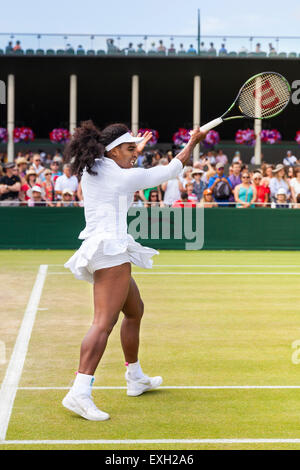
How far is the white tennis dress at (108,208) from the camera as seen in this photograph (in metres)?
5.43

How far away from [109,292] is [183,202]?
1234 cm

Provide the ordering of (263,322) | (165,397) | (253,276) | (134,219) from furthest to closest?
(134,219), (253,276), (263,322), (165,397)

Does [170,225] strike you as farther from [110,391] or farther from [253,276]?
[110,391]

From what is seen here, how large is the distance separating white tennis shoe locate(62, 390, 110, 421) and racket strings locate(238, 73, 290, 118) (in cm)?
275

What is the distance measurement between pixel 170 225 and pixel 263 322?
9.01m

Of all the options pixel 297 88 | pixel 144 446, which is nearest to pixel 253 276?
pixel 144 446

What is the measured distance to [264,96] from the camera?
7.16 meters

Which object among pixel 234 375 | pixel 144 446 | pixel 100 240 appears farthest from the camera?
pixel 234 375

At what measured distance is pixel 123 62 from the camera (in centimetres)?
3616

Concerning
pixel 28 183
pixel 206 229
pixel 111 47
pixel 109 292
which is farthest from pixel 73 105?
pixel 109 292

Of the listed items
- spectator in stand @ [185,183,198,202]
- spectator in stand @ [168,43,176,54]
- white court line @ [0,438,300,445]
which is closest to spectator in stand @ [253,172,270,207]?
spectator in stand @ [185,183,198,202]

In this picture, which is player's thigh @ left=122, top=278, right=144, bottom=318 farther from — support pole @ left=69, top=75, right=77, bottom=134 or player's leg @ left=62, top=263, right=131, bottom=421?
support pole @ left=69, top=75, right=77, bottom=134

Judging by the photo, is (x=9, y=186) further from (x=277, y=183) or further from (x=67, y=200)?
(x=277, y=183)

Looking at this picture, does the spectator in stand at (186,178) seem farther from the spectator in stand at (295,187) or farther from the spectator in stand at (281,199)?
the spectator in stand at (295,187)
